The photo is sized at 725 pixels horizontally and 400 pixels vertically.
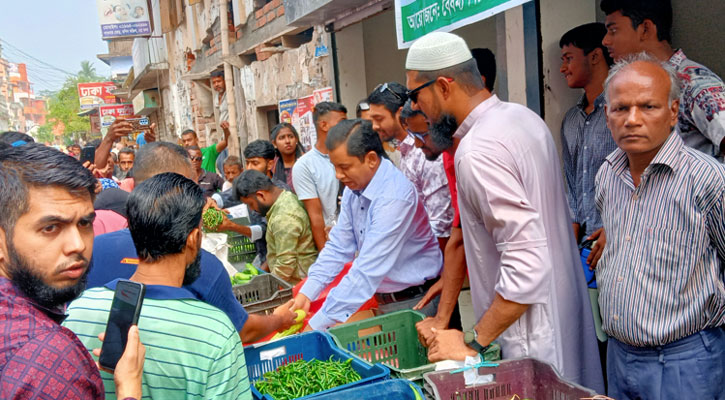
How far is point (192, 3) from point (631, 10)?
12969 millimetres

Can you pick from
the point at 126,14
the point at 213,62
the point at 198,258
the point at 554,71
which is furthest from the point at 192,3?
the point at 198,258

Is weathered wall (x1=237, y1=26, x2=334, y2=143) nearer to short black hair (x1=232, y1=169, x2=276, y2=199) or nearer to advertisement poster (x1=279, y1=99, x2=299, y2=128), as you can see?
advertisement poster (x1=279, y1=99, x2=299, y2=128)

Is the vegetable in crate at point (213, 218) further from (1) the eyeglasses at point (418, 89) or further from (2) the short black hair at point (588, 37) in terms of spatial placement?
(2) the short black hair at point (588, 37)

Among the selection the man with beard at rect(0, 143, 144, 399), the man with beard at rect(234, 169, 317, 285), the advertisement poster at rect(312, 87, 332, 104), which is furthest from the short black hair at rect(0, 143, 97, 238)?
the advertisement poster at rect(312, 87, 332, 104)

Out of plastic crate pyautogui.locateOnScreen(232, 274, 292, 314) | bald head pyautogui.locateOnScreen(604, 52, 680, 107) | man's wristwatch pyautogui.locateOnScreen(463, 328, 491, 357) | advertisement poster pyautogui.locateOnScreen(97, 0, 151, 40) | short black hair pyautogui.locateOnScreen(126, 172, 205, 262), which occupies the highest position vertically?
advertisement poster pyautogui.locateOnScreen(97, 0, 151, 40)

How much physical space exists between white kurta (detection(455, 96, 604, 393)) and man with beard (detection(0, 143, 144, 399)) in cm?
129

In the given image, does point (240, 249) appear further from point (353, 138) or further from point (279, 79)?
point (279, 79)

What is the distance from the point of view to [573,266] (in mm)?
2389

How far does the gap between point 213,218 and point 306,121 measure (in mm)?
3616

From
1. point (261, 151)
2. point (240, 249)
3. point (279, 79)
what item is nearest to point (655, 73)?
point (240, 249)

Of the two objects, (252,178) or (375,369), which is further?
(252,178)

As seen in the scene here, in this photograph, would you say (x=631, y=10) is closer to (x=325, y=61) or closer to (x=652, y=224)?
(x=652, y=224)

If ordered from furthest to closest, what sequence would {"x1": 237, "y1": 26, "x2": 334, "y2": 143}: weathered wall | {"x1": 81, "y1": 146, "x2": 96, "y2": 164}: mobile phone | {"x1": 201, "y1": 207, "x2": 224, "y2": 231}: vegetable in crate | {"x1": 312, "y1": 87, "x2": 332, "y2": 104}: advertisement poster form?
1. {"x1": 237, "y1": 26, "x2": 334, "y2": 143}: weathered wall
2. {"x1": 312, "y1": 87, "x2": 332, "y2": 104}: advertisement poster
3. {"x1": 81, "y1": 146, "x2": 96, "y2": 164}: mobile phone
4. {"x1": 201, "y1": 207, "x2": 224, "y2": 231}: vegetable in crate

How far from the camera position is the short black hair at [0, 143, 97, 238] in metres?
1.46
